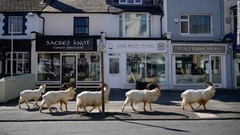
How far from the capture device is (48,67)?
24719 mm

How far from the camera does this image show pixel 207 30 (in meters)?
25.9

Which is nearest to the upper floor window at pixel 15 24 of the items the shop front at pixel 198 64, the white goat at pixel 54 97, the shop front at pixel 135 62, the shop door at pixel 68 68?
the shop door at pixel 68 68

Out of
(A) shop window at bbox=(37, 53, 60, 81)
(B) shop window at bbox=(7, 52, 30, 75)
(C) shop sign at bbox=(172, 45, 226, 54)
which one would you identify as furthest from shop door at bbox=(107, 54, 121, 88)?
(B) shop window at bbox=(7, 52, 30, 75)

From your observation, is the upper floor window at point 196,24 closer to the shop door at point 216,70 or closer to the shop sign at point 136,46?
the shop door at point 216,70

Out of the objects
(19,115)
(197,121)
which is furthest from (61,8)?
(197,121)

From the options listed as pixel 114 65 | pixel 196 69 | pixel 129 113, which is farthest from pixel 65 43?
pixel 129 113

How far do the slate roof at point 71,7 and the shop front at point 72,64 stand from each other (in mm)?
3149

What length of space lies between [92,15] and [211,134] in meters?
18.4

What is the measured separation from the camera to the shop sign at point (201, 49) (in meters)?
24.4

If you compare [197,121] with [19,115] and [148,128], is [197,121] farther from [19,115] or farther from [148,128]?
[19,115]

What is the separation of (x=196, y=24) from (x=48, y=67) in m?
12.7

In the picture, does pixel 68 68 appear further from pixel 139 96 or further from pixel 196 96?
pixel 196 96

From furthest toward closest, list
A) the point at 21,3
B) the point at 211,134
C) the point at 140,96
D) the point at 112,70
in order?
the point at 21,3 → the point at 112,70 → the point at 140,96 → the point at 211,134

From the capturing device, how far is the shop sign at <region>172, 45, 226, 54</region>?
80.0 ft
